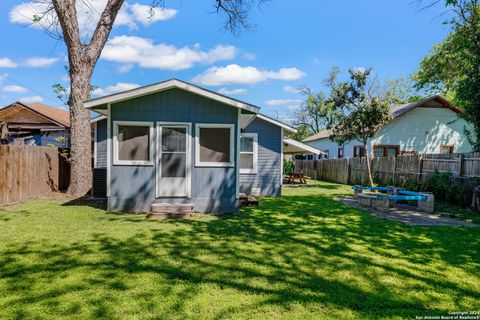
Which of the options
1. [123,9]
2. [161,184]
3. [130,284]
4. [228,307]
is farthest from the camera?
[123,9]

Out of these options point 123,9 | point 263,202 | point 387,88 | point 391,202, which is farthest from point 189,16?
point 387,88

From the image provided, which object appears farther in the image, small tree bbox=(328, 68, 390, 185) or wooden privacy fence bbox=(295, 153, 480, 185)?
small tree bbox=(328, 68, 390, 185)

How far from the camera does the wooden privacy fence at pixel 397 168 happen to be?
11047 millimetres

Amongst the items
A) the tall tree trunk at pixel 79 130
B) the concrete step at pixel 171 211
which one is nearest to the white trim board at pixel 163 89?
the concrete step at pixel 171 211

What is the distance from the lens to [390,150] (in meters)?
21.6

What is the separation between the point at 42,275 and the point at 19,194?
24.0 ft

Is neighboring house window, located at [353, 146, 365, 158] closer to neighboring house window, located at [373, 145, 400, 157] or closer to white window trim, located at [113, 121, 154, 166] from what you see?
neighboring house window, located at [373, 145, 400, 157]

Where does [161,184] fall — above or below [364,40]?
below

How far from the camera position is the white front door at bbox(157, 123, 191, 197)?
8547mm

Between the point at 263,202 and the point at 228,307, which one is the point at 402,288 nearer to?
the point at 228,307

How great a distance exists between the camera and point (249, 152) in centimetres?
1301

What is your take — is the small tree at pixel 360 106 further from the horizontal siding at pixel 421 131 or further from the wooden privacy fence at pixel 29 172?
the wooden privacy fence at pixel 29 172

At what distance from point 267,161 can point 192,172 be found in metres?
5.21

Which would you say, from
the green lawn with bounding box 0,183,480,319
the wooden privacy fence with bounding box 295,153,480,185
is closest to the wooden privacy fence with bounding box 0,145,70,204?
the green lawn with bounding box 0,183,480,319
